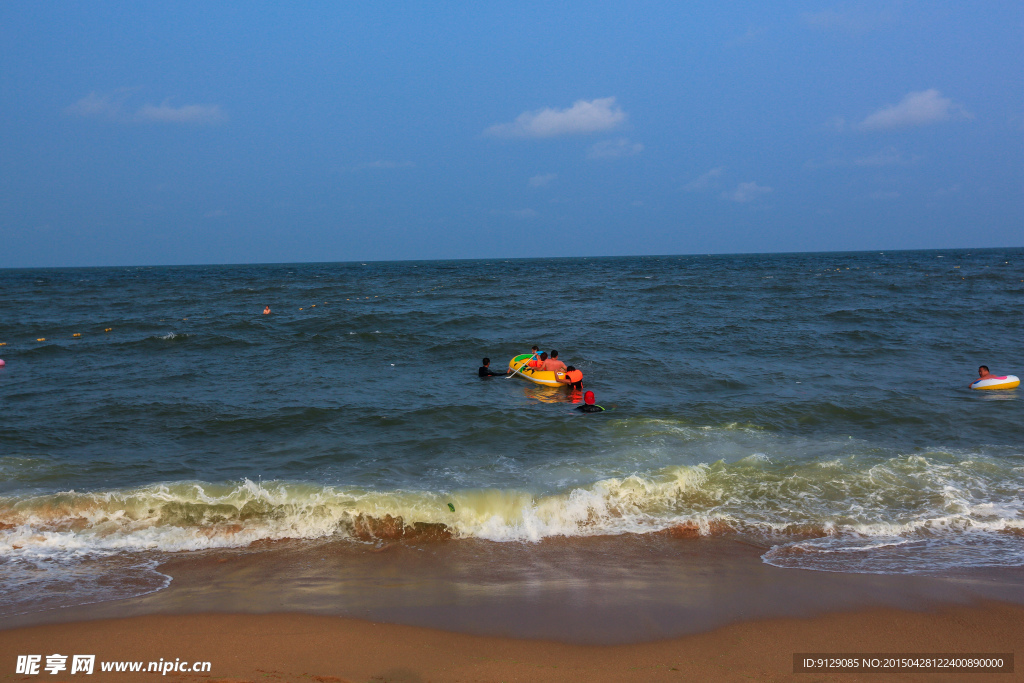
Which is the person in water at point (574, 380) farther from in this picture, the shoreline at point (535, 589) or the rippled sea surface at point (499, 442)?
the shoreline at point (535, 589)

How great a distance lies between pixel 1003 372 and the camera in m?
16.8

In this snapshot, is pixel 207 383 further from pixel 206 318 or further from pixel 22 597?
pixel 206 318

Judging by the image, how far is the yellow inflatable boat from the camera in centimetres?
1675

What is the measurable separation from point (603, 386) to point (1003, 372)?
10760 millimetres

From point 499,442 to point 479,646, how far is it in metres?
6.41

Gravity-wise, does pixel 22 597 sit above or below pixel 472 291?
below

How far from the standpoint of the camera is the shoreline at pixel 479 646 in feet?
16.3

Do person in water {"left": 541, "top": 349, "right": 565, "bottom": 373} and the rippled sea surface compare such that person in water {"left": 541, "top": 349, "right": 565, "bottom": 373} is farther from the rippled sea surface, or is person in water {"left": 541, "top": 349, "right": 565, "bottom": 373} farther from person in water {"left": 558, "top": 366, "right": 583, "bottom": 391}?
the rippled sea surface

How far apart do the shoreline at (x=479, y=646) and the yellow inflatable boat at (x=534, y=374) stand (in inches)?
438

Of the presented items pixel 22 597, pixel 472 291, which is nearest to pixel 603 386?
pixel 22 597

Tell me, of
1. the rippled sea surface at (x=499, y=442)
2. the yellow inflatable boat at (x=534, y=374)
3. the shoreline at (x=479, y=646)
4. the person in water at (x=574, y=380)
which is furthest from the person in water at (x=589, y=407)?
the shoreline at (x=479, y=646)

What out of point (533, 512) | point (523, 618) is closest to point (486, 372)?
point (533, 512)

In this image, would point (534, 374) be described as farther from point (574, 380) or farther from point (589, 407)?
point (589, 407)
